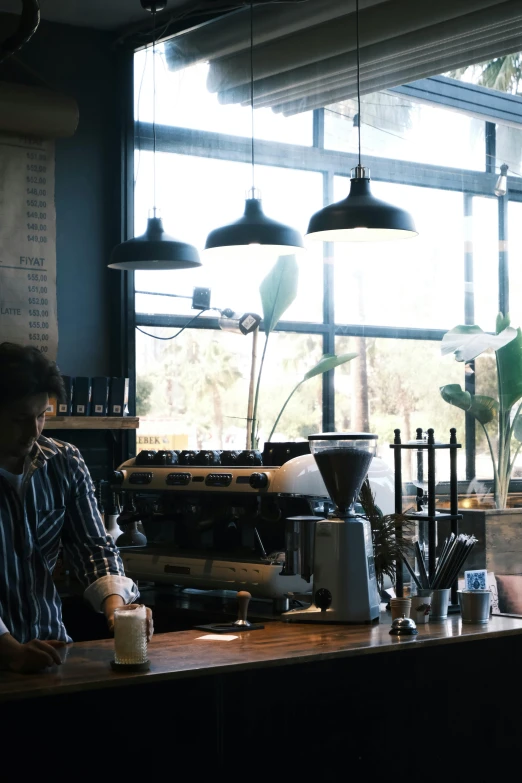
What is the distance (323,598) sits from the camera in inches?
112

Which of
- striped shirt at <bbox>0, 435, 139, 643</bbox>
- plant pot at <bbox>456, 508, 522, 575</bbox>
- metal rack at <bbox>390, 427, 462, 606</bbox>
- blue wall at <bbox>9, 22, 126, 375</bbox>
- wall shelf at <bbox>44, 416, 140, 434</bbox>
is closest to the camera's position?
striped shirt at <bbox>0, 435, 139, 643</bbox>

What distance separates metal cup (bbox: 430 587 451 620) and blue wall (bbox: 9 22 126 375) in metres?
2.37

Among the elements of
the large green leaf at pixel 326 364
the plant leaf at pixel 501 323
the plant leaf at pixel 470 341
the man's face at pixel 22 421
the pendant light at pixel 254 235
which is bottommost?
the man's face at pixel 22 421

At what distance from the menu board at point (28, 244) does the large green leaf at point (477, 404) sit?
2.32 meters

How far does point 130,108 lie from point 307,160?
995mm

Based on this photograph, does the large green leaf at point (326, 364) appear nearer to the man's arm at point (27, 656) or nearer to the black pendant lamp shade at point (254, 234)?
the black pendant lamp shade at point (254, 234)

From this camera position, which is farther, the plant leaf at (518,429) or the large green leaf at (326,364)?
the plant leaf at (518,429)

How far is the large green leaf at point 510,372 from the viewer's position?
5.85 meters

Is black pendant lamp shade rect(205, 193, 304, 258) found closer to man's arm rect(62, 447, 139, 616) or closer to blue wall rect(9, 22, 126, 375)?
blue wall rect(9, 22, 126, 375)

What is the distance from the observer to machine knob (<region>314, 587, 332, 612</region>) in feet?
9.30

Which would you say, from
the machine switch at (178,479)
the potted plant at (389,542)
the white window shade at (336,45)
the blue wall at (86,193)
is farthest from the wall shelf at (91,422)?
the potted plant at (389,542)

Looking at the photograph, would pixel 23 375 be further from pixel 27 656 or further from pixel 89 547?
pixel 27 656

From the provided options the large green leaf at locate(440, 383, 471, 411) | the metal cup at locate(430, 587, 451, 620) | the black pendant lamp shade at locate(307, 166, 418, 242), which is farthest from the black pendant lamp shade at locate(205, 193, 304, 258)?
the large green leaf at locate(440, 383, 471, 411)

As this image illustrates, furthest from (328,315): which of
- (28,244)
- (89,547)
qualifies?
(89,547)
